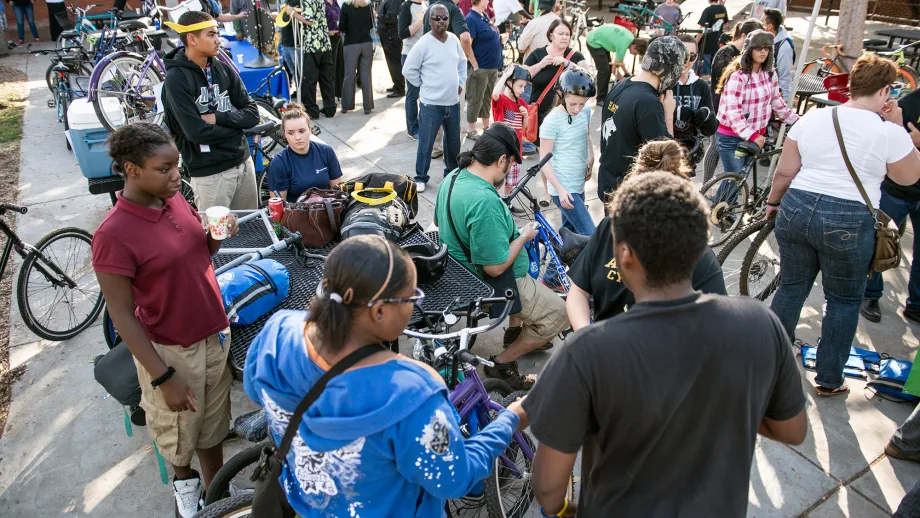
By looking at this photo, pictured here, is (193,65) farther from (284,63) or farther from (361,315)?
(284,63)

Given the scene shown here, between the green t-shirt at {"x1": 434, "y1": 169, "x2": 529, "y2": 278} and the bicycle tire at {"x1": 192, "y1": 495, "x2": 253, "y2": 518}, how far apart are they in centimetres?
175

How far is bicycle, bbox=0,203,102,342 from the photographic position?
4223mm

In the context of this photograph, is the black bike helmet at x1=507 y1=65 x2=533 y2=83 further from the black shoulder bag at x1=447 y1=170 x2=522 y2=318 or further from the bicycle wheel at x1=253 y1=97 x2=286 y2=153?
the black shoulder bag at x1=447 y1=170 x2=522 y2=318

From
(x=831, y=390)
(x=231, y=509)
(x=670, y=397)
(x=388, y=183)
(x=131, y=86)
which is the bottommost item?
(x=831, y=390)

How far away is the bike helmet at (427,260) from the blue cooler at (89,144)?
293cm

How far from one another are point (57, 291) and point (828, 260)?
519cm

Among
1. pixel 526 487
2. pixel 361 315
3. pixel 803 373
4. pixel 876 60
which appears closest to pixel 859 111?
pixel 876 60

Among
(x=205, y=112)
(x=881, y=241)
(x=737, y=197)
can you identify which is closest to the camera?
(x=881, y=241)

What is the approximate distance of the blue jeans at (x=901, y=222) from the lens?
177 inches

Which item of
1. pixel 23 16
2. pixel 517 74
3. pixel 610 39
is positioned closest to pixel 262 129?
pixel 517 74

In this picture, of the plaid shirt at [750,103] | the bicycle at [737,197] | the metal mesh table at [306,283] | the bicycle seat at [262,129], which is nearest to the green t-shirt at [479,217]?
the metal mesh table at [306,283]

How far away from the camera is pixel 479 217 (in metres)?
3.42

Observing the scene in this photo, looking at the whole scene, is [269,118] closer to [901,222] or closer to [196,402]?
[196,402]

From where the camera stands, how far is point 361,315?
1.62 metres
